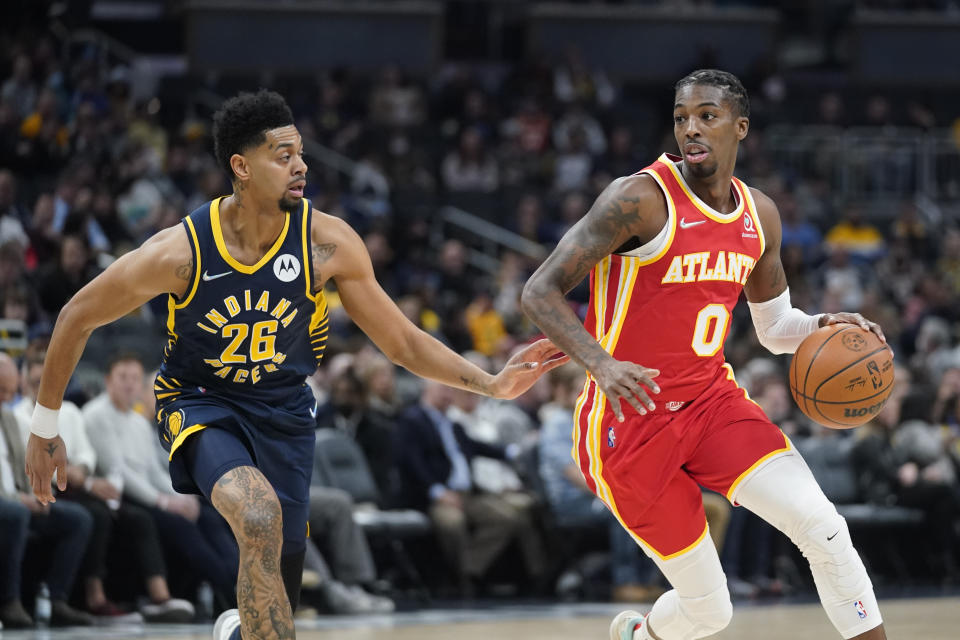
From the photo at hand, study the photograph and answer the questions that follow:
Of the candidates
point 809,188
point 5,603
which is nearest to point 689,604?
point 5,603

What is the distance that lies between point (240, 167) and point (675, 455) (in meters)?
1.88

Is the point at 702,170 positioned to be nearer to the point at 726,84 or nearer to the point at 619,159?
the point at 726,84

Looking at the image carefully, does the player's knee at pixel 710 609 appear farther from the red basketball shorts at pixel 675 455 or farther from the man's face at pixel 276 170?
the man's face at pixel 276 170

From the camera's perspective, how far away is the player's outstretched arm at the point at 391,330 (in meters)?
5.02

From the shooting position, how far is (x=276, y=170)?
489 cm

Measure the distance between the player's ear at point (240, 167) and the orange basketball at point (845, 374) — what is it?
2.20 m

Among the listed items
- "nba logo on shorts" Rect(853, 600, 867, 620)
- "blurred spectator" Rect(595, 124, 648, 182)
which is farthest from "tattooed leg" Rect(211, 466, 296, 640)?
"blurred spectator" Rect(595, 124, 648, 182)

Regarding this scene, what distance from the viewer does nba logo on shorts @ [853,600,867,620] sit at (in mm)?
4754

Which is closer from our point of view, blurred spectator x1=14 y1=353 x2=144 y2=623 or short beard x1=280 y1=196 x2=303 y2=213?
short beard x1=280 y1=196 x2=303 y2=213

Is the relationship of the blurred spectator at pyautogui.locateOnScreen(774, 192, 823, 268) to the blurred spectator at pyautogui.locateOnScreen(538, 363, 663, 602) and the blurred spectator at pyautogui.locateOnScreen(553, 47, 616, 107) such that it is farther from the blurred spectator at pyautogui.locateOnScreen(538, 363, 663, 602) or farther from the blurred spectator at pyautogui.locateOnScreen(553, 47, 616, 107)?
the blurred spectator at pyautogui.locateOnScreen(538, 363, 663, 602)

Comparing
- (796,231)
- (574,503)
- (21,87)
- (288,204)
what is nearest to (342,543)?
(574,503)

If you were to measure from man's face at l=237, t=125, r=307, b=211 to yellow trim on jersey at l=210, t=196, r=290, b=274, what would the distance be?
0.10m

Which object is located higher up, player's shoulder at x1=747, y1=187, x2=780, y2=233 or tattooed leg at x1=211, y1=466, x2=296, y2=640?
player's shoulder at x1=747, y1=187, x2=780, y2=233

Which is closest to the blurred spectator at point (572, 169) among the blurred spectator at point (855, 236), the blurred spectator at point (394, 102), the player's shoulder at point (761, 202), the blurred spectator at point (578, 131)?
the blurred spectator at point (578, 131)
